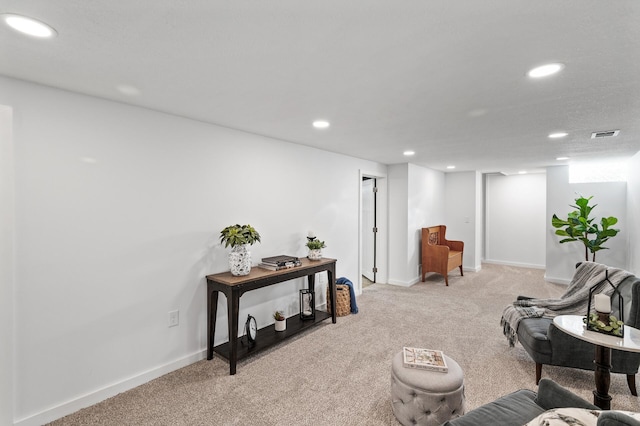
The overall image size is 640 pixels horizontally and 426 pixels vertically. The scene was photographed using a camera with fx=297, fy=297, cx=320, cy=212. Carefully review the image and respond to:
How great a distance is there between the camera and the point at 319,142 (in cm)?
378

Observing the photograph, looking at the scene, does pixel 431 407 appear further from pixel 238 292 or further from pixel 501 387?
pixel 238 292

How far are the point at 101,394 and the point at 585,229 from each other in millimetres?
6921

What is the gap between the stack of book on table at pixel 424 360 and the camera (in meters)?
1.97

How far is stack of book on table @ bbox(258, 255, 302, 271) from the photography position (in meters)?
3.13

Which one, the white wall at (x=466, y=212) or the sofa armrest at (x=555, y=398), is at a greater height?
the white wall at (x=466, y=212)

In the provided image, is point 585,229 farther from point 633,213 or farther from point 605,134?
point 605,134

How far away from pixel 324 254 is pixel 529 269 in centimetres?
559

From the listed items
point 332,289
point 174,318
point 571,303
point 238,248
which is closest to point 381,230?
point 332,289

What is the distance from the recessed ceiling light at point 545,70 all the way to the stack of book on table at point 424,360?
6.35 ft

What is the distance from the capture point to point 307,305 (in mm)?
3777

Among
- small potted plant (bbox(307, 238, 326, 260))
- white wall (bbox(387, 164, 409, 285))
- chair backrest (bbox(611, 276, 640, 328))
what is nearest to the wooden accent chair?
white wall (bbox(387, 164, 409, 285))

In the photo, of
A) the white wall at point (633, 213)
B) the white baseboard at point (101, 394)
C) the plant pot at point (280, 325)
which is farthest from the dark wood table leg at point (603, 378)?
the white wall at point (633, 213)

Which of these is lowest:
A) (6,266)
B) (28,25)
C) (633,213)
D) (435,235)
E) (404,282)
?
(404,282)

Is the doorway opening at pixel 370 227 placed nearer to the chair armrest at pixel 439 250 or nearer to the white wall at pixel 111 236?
the chair armrest at pixel 439 250
